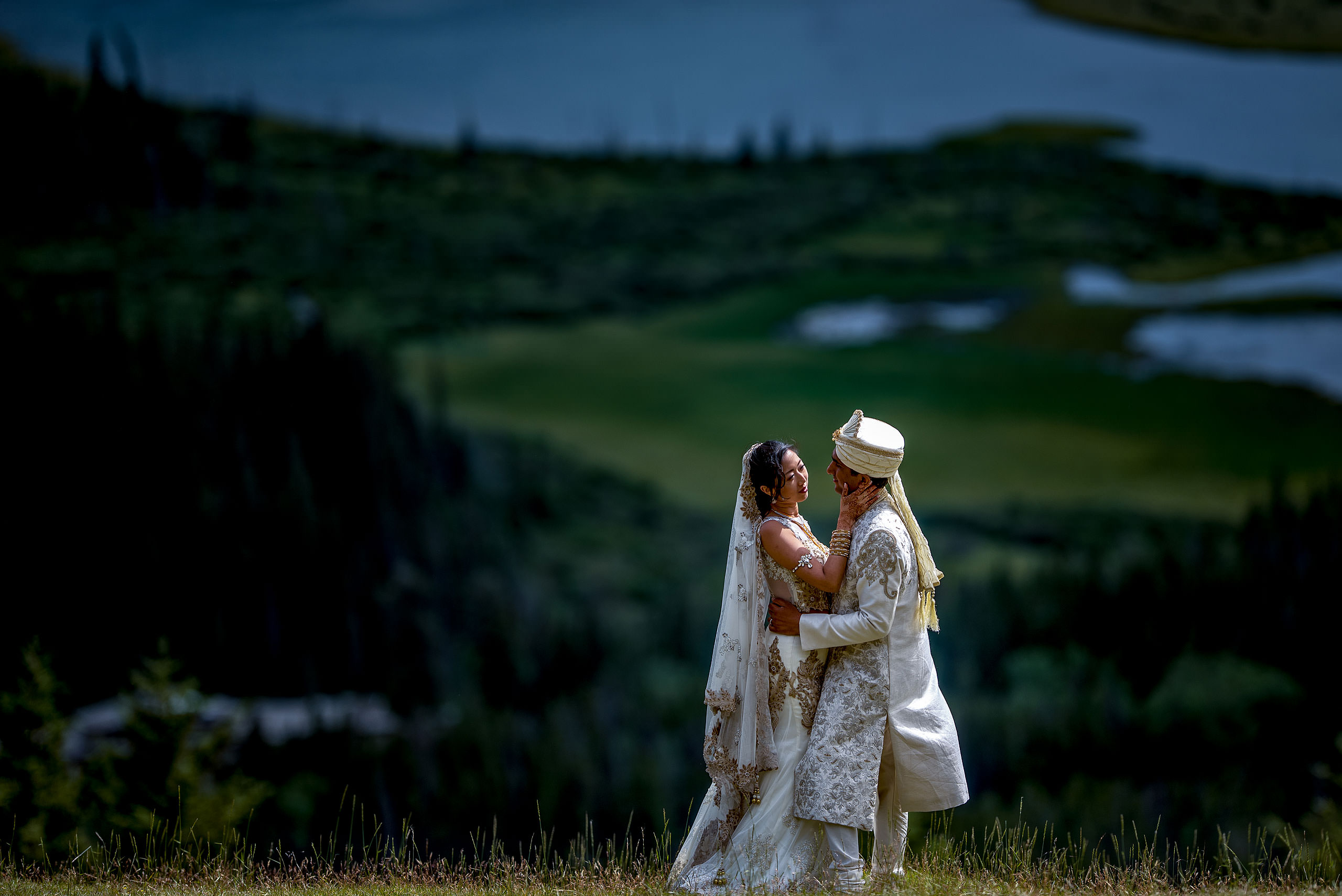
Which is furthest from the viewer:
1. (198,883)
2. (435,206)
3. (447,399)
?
(435,206)

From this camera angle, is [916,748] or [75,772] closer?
[916,748]

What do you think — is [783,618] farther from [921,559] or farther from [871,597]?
[921,559]

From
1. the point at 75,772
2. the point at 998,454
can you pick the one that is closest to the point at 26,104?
the point at 75,772

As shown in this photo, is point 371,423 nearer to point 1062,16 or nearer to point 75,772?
point 75,772

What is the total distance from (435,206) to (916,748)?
16.5m

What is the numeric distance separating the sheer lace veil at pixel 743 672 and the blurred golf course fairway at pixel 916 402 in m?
12.5

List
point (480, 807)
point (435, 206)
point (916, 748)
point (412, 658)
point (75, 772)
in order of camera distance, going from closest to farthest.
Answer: point (916, 748), point (75, 772), point (480, 807), point (412, 658), point (435, 206)

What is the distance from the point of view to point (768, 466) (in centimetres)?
361

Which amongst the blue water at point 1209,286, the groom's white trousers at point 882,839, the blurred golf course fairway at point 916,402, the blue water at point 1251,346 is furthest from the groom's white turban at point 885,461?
the blue water at point 1209,286

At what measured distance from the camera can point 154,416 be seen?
15984 millimetres

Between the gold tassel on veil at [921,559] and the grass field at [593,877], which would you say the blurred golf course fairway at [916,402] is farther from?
the gold tassel on veil at [921,559]

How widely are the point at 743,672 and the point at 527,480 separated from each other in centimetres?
1389

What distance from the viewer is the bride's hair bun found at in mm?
3604

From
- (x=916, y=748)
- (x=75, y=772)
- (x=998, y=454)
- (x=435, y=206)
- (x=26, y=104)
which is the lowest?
(x=75, y=772)
